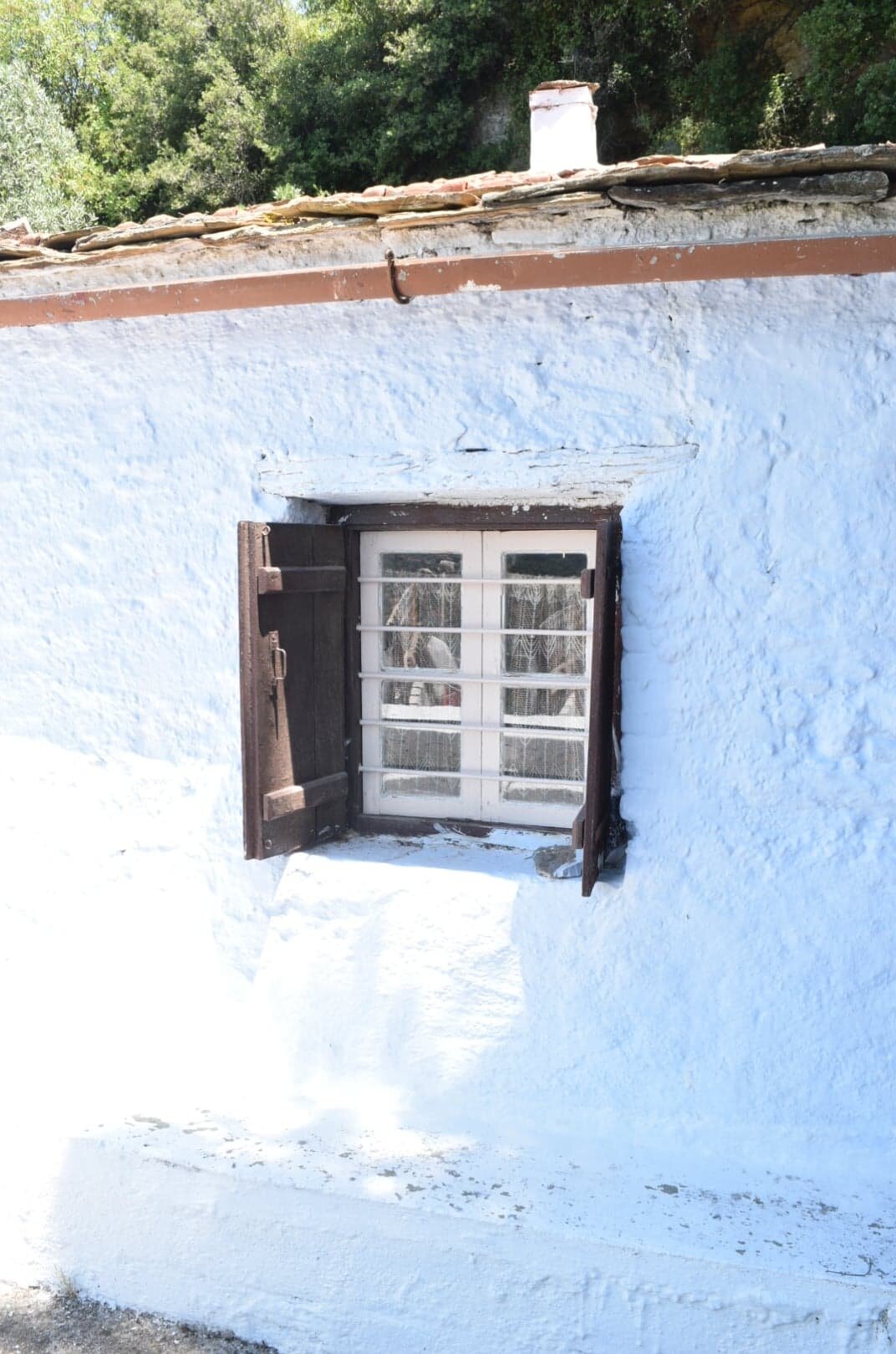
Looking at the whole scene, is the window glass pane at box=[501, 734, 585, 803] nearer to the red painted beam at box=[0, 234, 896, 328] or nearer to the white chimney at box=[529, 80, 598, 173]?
the red painted beam at box=[0, 234, 896, 328]

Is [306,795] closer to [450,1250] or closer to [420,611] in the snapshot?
[420,611]

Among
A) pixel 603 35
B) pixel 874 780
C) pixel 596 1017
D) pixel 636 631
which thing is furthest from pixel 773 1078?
pixel 603 35

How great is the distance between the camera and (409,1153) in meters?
3.13

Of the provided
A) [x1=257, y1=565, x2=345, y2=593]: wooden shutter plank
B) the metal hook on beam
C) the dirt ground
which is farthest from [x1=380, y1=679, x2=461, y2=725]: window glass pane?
the dirt ground

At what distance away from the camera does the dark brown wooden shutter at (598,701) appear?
2.82 metres

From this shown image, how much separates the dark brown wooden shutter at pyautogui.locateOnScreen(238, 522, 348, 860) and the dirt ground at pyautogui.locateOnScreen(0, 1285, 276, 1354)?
1410 millimetres

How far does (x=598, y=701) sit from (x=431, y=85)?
11.5m

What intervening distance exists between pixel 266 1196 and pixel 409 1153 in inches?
16.6

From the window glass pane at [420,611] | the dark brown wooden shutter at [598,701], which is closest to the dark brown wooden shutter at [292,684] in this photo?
the window glass pane at [420,611]

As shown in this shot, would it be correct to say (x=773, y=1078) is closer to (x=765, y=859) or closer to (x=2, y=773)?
(x=765, y=859)

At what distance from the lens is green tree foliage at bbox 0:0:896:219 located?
10352mm

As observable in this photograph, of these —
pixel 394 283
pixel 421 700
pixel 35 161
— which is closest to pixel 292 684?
pixel 421 700

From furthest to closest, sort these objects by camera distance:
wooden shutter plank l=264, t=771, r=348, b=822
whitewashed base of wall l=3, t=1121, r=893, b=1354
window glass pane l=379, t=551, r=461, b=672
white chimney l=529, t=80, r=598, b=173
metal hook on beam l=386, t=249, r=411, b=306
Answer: white chimney l=529, t=80, r=598, b=173, window glass pane l=379, t=551, r=461, b=672, wooden shutter plank l=264, t=771, r=348, b=822, metal hook on beam l=386, t=249, r=411, b=306, whitewashed base of wall l=3, t=1121, r=893, b=1354

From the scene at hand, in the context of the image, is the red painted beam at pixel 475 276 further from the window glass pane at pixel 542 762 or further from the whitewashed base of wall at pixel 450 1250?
the whitewashed base of wall at pixel 450 1250
